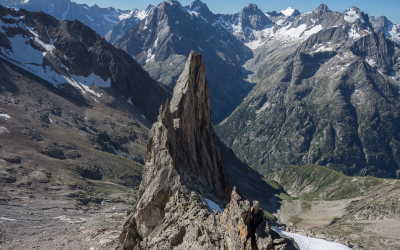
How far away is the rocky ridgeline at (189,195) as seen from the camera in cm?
1691

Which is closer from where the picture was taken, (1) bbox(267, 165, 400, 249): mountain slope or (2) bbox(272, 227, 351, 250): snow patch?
(2) bbox(272, 227, 351, 250): snow patch

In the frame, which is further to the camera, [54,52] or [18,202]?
[54,52]

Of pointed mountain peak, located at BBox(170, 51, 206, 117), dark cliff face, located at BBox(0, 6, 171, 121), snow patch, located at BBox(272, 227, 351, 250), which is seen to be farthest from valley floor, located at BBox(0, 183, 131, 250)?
dark cliff face, located at BBox(0, 6, 171, 121)

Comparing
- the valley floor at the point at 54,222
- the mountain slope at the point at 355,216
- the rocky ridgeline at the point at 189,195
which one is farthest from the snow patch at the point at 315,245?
the mountain slope at the point at 355,216

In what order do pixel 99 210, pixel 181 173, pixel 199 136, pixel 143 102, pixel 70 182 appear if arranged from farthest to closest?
pixel 143 102 < pixel 70 182 < pixel 99 210 < pixel 199 136 < pixel 181 173

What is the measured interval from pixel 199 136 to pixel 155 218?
1727cm

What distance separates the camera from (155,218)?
30.2m

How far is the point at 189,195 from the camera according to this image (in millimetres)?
28219

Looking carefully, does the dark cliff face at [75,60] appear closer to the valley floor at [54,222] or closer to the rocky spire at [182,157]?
the valley floor at [54,222]

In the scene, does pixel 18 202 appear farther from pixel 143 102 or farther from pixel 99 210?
pixel 143 102

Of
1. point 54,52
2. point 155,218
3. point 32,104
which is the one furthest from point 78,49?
point 155,218

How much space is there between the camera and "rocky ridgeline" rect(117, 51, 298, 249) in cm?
1691

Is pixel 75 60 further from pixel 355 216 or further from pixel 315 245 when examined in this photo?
pixel 315 245

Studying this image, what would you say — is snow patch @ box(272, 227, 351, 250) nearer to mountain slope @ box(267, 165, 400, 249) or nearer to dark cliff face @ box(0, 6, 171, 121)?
mountain slope @ box(267, 165, 400, 249)
